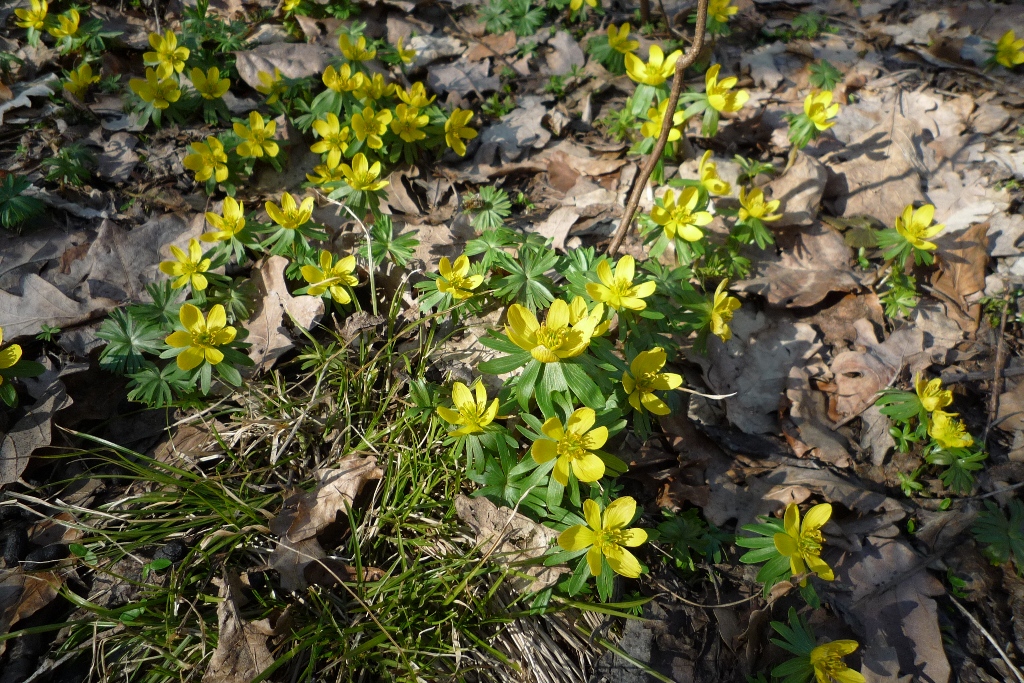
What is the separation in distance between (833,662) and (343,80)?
3.76 m

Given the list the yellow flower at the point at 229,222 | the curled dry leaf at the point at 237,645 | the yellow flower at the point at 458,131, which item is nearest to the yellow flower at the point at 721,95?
the yellow flower at the point at 458,131

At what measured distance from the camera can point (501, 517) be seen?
7.36ft

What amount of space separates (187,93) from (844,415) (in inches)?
167

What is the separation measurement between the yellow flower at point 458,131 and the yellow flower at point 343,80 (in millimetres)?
565

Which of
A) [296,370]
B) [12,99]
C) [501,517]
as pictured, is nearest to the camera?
[501,517]

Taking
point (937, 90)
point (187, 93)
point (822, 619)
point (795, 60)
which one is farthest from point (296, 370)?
point (937, 90)

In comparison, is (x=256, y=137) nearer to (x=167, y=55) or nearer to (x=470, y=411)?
(x=167, y=55)

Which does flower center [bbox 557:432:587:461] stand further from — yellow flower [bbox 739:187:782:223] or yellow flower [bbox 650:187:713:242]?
yellow flower [bbox 739:187:782:223]

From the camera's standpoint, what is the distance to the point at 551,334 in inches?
82.5

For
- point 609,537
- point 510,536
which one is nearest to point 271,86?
point 510,536

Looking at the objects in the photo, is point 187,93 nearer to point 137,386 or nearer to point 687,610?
point 137,386

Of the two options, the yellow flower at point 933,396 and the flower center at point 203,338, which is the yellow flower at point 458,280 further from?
the yellow flower at point 933,396

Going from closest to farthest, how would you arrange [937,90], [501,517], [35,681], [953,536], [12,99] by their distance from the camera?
[35,681], [501,517], [953,536], [12,99], [937,90]

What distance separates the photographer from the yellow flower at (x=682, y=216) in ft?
9.60
